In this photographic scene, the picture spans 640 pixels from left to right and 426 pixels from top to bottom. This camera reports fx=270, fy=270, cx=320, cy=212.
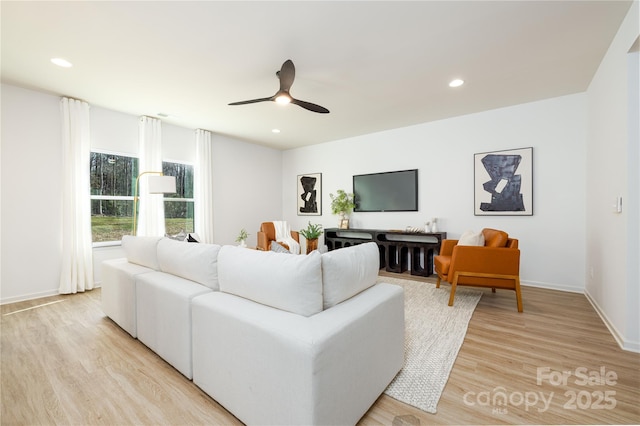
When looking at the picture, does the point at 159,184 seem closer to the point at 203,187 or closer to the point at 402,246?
the point at 203,187

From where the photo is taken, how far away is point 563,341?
2.25 meters

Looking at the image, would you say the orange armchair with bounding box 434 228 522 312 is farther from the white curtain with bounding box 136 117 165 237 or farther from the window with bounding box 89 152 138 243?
the window with bounding box 89 152 138 243

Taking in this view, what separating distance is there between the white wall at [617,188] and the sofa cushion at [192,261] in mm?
3144

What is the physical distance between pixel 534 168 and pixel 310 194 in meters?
4.18

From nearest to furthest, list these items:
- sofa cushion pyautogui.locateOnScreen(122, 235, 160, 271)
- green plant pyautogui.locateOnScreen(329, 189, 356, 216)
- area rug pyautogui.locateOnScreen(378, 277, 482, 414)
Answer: area rug pyautogui.locateOnScreen(378, 277, 482, 414), sofa cushion pyautogui.locateOnScreen(122, 235, 160, 271), green plant pyautogui.locateOnScreen(329, 189, 356, 216)

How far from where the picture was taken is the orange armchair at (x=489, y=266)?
113 inches

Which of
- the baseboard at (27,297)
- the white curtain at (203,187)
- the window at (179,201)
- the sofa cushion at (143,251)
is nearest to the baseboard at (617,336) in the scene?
the sofa cushion at (143,251)

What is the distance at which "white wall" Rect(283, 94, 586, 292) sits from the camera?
3617 mm

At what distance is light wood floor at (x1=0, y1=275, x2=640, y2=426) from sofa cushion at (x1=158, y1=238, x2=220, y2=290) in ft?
2.15

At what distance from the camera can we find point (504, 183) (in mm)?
4055

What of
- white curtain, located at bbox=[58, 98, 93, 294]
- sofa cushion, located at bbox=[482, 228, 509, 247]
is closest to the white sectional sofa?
sofa cushion, located at bbox=[482, 228, 509, 247]

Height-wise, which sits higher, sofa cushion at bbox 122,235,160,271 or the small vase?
sofa cushion at bbox 122,235,160,271

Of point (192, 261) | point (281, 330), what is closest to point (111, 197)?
point (192, 261)

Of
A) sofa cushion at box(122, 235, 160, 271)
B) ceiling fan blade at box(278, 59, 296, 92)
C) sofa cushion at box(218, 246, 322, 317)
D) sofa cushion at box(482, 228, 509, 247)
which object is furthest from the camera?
sofa cushion at box(482, 228, 509, 247)
